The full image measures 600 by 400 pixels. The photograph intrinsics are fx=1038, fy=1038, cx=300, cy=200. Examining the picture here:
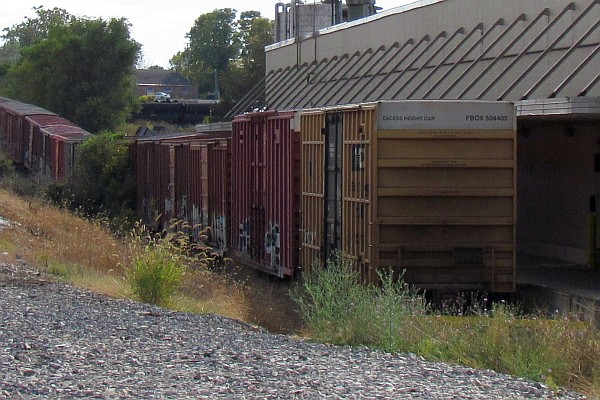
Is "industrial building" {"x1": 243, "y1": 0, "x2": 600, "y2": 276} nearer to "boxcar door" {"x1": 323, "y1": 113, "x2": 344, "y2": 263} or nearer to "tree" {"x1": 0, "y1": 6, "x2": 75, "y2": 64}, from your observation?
"boxcar door" {"x1": 323, "y1": 113, "x2": 344, "y2": 263}

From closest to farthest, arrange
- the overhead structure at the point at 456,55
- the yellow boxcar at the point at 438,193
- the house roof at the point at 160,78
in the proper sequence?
the yellow boxcar at the point at 438,193, the overhead structure at the point at 456,55, the house roof at the point at 160,78

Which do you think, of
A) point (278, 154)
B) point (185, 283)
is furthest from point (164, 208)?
point (185, 283)

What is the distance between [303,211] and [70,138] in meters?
23.4

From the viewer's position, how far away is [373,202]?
1478cm

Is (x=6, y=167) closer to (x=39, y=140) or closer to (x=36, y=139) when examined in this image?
(x=36, y=139)

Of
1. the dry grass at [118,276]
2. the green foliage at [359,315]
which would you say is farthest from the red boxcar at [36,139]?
the green foliage at [359,315]

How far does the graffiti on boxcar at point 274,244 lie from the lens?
19.4 metres

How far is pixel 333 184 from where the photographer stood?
16.7 m

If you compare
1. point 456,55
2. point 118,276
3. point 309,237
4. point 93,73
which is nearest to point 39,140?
point 456,55

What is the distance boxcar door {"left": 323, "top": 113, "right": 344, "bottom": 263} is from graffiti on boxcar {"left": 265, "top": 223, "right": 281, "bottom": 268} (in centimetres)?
264

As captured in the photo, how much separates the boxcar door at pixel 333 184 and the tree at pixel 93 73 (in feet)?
183

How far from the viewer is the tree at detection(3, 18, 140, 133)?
70.9 meters

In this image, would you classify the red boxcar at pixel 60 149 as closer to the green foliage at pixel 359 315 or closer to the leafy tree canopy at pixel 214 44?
the green foliage at pixel 359 315

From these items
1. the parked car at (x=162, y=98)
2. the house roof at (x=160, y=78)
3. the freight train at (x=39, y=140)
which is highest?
the house roof at (x=160, y=78)
